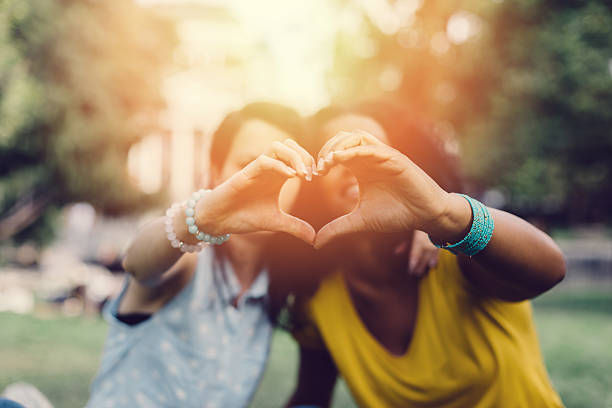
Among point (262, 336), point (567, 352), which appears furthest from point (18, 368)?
point (567, 352)

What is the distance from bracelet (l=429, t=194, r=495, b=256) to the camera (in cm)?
156

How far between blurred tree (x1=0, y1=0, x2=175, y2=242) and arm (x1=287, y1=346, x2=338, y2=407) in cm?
1091

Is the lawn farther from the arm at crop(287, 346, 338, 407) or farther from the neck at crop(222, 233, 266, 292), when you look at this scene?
the neck at crop(222, 233, 266, 292)

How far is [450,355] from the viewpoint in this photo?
83.7 inches

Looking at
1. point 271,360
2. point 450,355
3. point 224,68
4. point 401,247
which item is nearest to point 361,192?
point 401,247

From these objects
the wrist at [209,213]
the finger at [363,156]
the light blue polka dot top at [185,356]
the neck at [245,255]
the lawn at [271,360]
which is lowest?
the lawn at [271,360]

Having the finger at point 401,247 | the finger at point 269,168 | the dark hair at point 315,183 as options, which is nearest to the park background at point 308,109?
the dark hair at point 315,183

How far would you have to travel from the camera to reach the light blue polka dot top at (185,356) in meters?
2.14

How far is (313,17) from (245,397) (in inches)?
660

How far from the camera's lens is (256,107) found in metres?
2.36

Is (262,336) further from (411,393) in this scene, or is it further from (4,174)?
(4,174)

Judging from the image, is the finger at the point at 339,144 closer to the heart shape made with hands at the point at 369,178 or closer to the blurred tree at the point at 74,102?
the heart shape made with hands at the point at 369,178

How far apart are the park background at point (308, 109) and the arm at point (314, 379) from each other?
3091 millimetres

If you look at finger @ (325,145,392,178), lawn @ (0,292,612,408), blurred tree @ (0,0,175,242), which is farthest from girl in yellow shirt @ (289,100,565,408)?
blurred tree @ (0,0,175,242)
